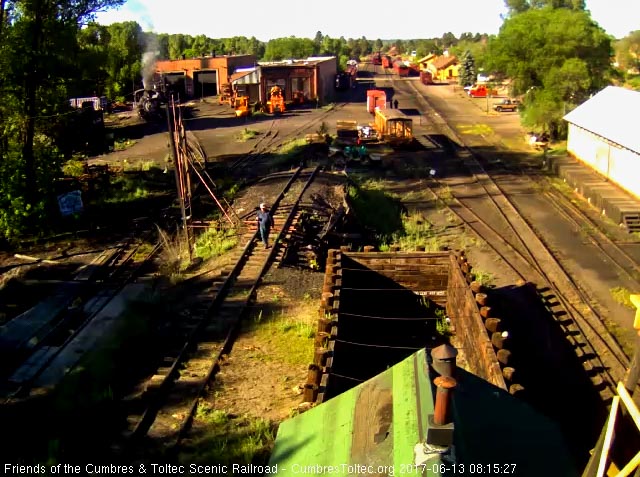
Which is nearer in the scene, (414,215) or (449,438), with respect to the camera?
(449,438)

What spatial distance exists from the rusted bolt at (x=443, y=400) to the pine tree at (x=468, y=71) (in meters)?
73.7

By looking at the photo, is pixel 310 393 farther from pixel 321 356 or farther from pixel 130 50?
pixel 130 50

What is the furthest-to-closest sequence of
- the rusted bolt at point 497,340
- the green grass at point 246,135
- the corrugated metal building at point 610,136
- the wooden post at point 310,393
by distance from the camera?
the green grass at point 246,135
the corrugated metal building at point 610,136
the rusted bolt at point 497,340
the wooden post at point 310,393

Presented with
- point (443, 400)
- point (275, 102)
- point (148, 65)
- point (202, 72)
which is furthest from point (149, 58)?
point (443, 400)

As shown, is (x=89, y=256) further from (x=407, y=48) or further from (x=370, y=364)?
(x=407, y=48)

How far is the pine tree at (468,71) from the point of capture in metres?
73.4

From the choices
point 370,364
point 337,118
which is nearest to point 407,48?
point 337,118

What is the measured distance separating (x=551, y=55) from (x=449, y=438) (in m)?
36.7

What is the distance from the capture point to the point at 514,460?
14.0 feet

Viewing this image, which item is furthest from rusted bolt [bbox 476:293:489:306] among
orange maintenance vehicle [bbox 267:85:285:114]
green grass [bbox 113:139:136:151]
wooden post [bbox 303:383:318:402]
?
orange maintenance vehicle [bbox 267:85:285:114]

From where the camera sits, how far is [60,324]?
1331 centimetres

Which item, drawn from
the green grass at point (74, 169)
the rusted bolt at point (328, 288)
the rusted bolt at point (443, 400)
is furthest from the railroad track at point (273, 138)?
the rusted bolt at point (443, 400)

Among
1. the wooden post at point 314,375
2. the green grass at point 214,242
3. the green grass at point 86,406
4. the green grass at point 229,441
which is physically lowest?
the green grass at point 86,406

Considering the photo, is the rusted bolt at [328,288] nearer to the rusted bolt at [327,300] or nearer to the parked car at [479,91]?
the rusted bolt at [327,300]
